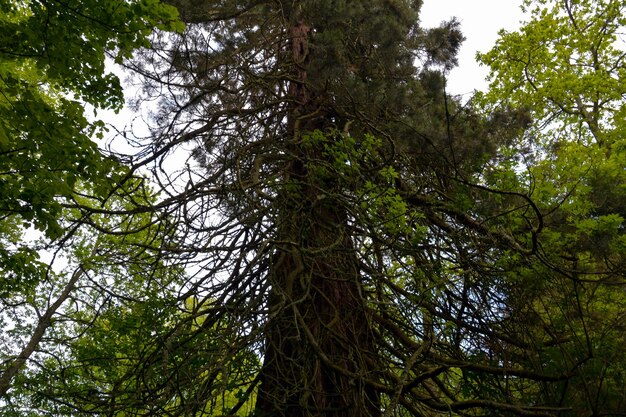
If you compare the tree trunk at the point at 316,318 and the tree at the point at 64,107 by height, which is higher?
the tree at the point at 64,107

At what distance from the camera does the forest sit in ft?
12.6

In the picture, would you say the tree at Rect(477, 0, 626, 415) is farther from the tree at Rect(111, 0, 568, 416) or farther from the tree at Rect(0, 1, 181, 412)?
the tree at Rect(0, 1, 181, 412)

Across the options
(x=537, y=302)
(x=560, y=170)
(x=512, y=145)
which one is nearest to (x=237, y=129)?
(x=512, y=145)

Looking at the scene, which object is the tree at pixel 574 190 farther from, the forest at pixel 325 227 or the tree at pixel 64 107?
the tree at pixel 64 107

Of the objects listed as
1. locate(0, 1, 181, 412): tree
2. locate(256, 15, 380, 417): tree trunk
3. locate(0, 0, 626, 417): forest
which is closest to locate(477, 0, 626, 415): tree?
locate(0, 0, 626, 417): forest

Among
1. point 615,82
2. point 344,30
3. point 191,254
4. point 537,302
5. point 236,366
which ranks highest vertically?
point 615,82

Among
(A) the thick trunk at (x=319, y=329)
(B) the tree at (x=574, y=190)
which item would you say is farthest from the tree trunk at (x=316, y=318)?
(B) the tree at (x=574, y=190)

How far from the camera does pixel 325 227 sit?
4793mm

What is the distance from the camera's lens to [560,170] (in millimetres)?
6332

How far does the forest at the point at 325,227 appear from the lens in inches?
151

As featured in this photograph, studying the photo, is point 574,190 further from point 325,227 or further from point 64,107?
point 64,107

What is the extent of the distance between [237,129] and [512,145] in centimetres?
315

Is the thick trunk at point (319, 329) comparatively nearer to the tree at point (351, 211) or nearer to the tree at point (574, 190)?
the tree at point (351, 211)

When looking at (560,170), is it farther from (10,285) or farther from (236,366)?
(10,285)
